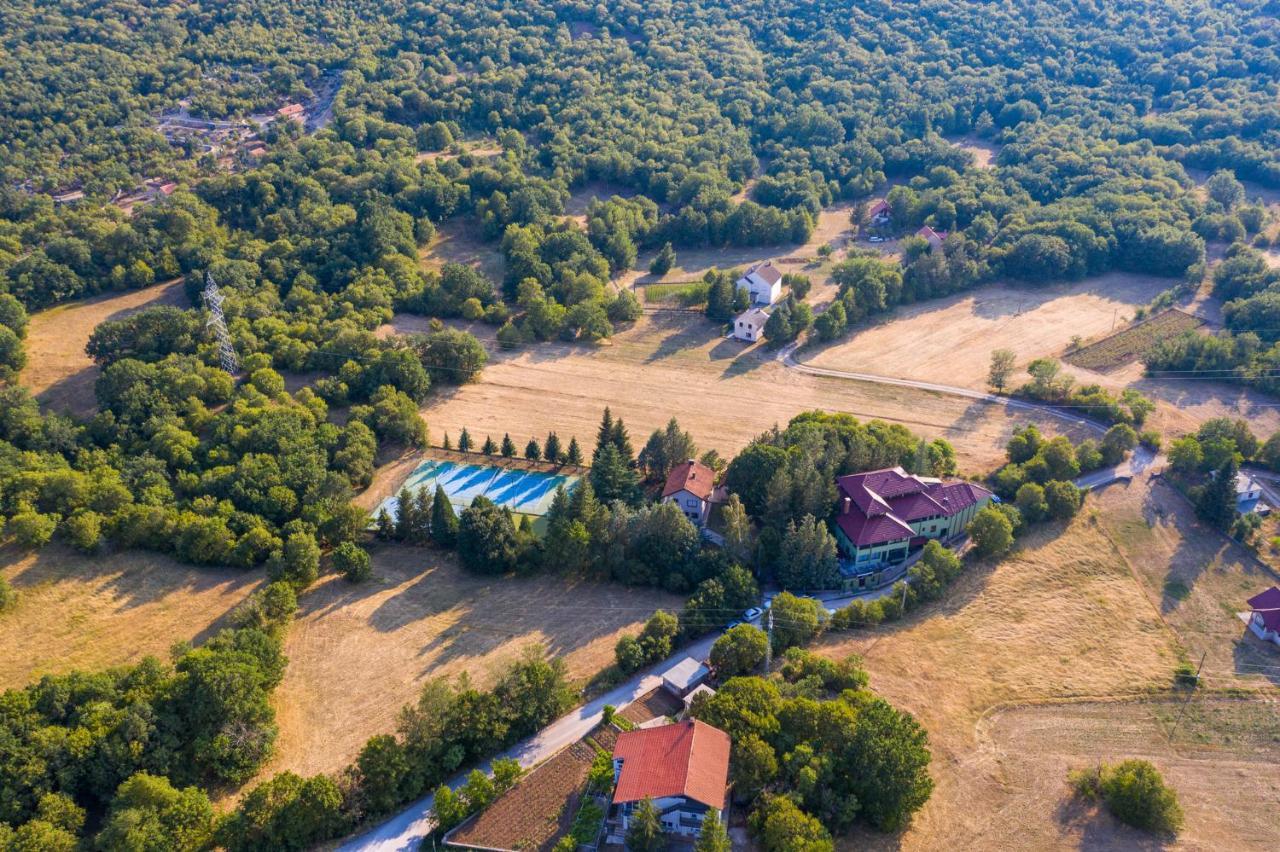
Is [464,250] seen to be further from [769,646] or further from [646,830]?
[646,830]

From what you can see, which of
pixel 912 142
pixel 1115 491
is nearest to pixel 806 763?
pixel 1115 491

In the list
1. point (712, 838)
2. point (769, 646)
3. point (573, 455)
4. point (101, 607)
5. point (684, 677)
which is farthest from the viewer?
point (573, 455)

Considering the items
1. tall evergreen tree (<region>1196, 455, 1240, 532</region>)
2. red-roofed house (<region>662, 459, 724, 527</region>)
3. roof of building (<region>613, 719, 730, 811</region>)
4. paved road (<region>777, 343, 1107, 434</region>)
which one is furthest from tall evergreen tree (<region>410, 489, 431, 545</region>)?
tall evergreen tree (<region>1196, 455, 1240, 532</region>)

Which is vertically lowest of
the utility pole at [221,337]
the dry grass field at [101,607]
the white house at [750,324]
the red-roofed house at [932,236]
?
the dry grass field at [101,607]

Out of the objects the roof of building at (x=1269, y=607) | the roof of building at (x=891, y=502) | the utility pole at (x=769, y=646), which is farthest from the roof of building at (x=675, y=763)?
the roof of building at (x=1269, y=607)

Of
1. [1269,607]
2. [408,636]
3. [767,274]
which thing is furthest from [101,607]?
[1269,607]

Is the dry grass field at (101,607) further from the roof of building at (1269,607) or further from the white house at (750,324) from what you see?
the roof of building at (1269,607)

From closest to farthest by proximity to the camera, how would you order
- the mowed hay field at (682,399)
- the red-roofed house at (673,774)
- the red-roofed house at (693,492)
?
the red-roofed house at (673,774)
the red-roofed house at (693,492)
the mowed hay field at (682,399)
